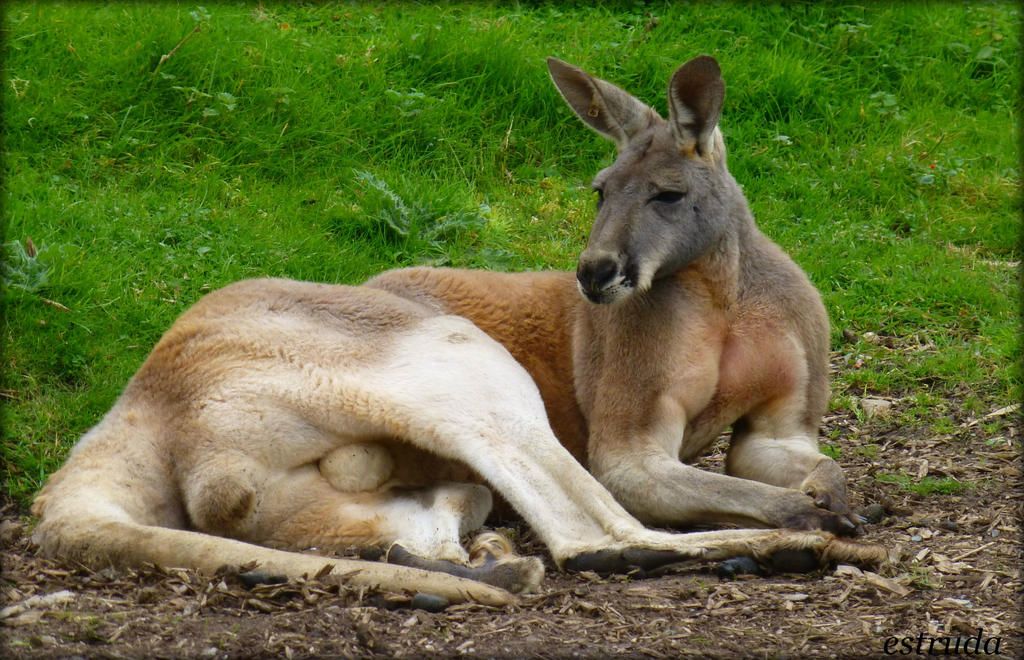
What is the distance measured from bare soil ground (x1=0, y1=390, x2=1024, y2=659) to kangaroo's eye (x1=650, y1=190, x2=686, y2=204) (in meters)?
1.63

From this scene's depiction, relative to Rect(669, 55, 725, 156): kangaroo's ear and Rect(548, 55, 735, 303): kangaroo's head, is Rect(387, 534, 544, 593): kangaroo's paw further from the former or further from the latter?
Rect(669, 55, 725, 156): kangaroo's ear

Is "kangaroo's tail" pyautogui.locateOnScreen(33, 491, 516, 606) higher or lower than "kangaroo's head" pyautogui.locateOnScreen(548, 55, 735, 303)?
lower

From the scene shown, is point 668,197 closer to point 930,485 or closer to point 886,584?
point 930,485

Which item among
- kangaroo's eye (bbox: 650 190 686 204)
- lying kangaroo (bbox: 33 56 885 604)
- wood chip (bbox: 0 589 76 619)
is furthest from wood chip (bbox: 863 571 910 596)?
wood chip (bbox: 0 589 76 619)

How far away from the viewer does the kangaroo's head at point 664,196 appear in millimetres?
4855

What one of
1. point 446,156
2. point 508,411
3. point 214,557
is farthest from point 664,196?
point 446,156

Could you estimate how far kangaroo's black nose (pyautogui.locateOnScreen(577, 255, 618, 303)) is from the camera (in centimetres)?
479

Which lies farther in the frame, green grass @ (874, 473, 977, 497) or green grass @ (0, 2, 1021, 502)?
green grass @ (0, 2, 1021, 502)

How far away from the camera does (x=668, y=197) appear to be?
5.05 m

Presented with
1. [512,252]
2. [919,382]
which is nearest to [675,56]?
[512,252]

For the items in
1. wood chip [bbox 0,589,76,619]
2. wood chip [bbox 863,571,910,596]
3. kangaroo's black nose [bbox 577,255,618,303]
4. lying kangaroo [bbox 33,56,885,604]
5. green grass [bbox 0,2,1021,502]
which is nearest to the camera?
wood chip [bbox 0,589,76,619]

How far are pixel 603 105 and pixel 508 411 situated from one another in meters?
1.61

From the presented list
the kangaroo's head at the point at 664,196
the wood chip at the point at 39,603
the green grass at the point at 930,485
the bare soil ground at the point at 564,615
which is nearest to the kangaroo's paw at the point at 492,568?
the bare soil ground at the point at 564,615

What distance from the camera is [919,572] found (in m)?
4.19
